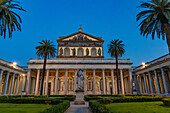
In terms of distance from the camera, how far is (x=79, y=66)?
111ft

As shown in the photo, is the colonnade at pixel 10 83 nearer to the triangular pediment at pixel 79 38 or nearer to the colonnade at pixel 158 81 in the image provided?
the triangular pediment at pixel 79 38

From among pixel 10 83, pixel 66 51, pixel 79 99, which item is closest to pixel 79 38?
pixel 66 51

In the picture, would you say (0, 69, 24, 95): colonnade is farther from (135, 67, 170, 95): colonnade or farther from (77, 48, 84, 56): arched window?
(135, 67, 170, 95): colonnade

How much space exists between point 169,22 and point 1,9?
22.0 metres

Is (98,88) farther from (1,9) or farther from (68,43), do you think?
(1,9)

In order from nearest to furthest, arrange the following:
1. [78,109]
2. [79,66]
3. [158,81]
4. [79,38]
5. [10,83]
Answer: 1. [78,109]
2. [158,81]
3. [79,66]
4. [10,83]
5. [79,38]

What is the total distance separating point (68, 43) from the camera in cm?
4125

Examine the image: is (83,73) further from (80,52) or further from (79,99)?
(79,99)

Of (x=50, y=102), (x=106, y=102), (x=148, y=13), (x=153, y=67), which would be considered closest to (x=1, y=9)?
(x=50, y=102)

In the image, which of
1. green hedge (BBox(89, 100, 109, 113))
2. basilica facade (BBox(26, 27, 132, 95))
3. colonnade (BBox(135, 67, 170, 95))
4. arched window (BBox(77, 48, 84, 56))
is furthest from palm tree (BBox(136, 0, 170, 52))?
arched window (BBox(77, 48, 84, 56))

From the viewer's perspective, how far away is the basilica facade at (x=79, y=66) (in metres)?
34.1

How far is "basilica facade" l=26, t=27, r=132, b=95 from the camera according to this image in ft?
112

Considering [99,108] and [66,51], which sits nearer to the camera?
[99,108]

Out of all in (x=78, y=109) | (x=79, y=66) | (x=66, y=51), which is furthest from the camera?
(x=66, y=51)
